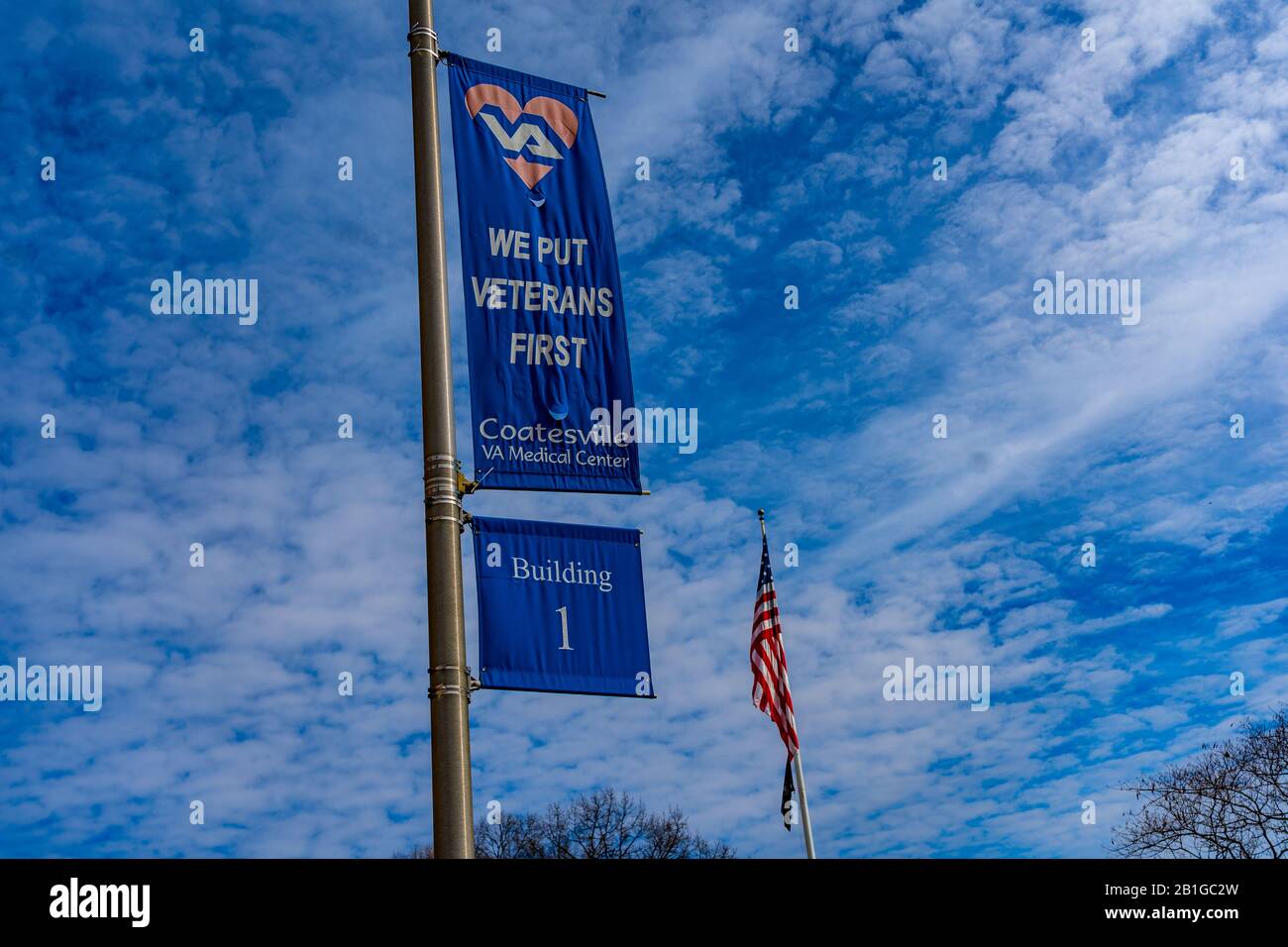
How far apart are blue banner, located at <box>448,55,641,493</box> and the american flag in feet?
35.3

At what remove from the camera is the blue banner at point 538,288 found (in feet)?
36.0

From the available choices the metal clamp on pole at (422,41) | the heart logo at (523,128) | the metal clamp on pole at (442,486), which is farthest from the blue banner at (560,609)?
the metal clamp on pole at (422,41)

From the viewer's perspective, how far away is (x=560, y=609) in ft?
34.9

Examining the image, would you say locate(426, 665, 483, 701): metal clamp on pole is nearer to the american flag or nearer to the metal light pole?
the metal light pole

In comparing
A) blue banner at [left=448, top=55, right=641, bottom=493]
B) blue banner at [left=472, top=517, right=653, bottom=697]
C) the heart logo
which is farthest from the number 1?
the heart logo

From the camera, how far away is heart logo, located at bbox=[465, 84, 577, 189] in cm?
1177

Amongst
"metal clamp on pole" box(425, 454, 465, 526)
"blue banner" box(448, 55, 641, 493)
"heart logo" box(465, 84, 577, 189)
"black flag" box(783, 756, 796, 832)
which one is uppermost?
"heart logo" box(465, 84, 577, 189)

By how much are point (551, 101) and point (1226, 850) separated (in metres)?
32.3

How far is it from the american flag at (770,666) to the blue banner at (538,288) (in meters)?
10.8

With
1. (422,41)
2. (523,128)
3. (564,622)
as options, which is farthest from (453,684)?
(422,41)
